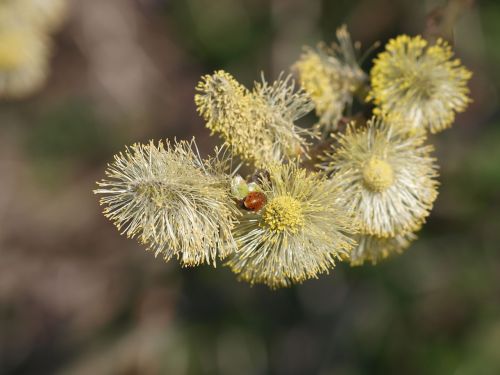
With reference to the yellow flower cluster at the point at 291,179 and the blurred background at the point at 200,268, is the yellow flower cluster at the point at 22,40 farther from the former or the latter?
the yellow flower cluster at the point at 291,179

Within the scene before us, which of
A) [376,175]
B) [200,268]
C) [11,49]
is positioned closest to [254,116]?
[376,175]

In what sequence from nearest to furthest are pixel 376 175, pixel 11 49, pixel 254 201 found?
pixel 254 201, pixel 376 175, pixel 11 49

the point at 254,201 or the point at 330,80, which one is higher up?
the point at 330,80

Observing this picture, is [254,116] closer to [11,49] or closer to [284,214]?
[284,214]

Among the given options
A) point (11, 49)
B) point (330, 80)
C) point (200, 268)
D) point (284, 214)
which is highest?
point (11, 49)

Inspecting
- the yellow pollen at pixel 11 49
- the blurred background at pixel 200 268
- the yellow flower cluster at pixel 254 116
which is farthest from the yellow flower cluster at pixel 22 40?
the yellow flower cluster at pixel 254 116

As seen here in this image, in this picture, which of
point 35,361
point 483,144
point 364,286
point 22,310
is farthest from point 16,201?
point 483,144

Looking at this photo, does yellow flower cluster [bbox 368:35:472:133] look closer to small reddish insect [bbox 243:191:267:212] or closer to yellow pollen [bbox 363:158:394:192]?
yellow pollen [bbox 363:158:394:192]

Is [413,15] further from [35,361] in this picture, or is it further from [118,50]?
[35,361]

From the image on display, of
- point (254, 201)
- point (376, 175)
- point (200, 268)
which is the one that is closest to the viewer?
point (254, 201)
